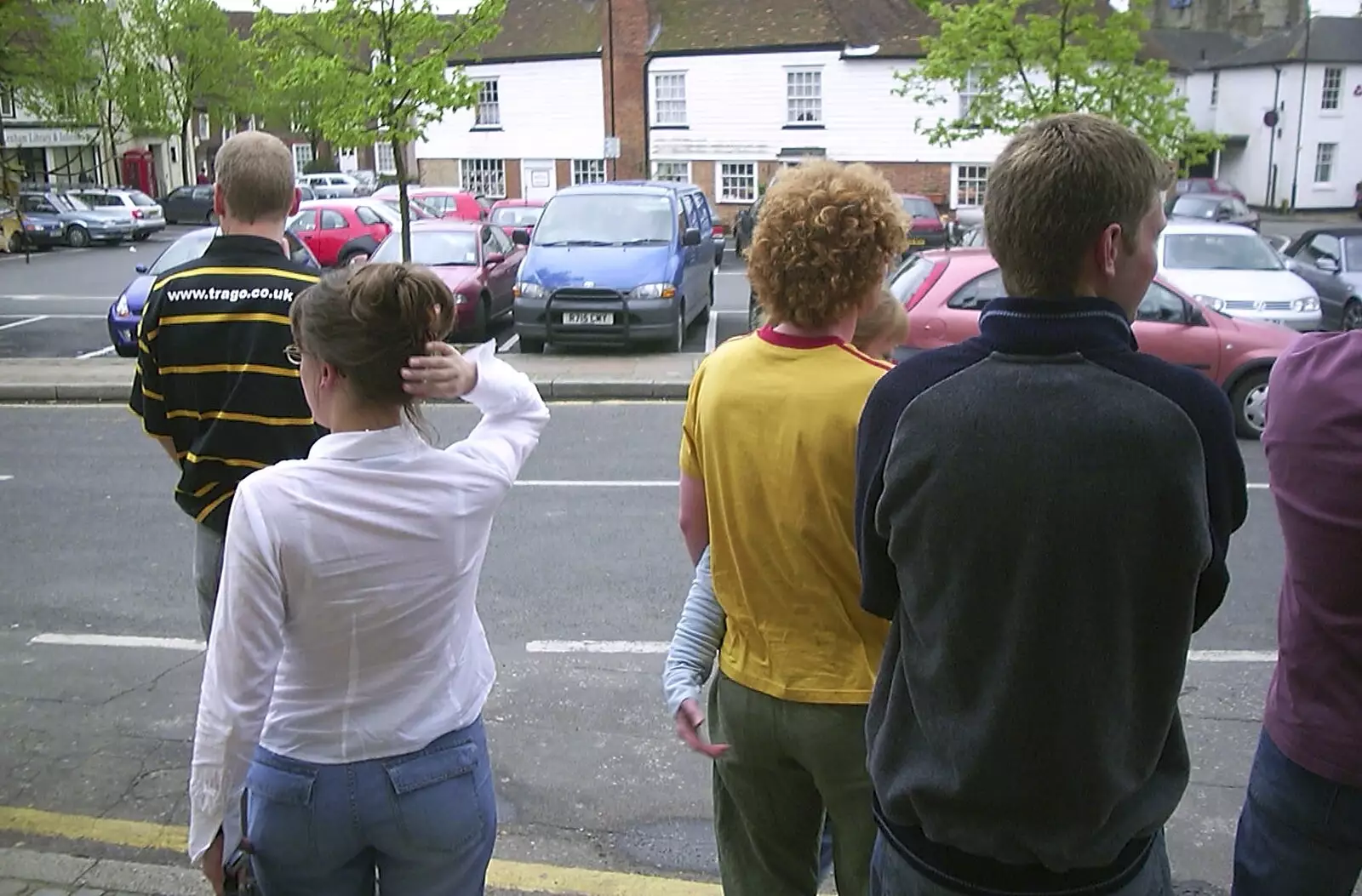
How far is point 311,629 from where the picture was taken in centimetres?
208

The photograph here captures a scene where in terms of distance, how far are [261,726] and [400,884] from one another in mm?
417

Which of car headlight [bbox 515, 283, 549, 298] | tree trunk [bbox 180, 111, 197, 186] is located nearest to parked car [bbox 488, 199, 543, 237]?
car headlight [bbox 515, 283, 549, 298]

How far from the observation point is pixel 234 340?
3.29m

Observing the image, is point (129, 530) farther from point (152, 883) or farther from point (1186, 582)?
point (1186, 582)

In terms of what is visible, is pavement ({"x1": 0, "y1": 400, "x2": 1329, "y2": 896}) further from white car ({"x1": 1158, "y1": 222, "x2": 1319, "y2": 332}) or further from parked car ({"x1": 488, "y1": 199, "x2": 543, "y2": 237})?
parked car ({"x1": 488, "y1": 199, "x2": 543, "y2": 237})

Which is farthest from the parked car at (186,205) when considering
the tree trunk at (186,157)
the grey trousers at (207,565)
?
the grey trousers at (207,565)

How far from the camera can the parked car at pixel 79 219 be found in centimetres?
3516

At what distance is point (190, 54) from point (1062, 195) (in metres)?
53.0

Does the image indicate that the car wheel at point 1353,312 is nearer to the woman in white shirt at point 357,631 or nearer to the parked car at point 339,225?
the woman in white shirt at point 357,631

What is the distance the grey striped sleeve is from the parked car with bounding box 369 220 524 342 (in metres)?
12.7

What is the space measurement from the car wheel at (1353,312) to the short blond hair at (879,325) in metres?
15.1

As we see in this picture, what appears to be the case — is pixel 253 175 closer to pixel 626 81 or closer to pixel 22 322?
pixel 22 322

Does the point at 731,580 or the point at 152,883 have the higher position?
the point at 731,580

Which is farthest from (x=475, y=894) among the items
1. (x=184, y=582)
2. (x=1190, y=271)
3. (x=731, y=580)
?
(x=1190, y=271)
